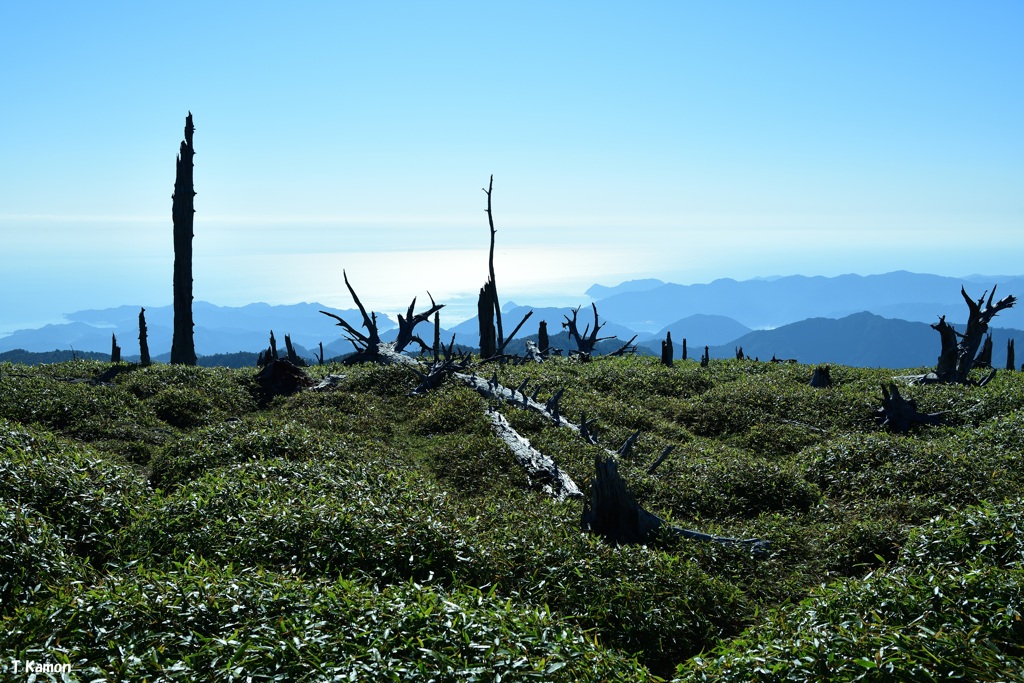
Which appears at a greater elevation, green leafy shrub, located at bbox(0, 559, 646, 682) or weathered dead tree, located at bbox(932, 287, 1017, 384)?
weathered dead tree, located at bbox(932, 287, 1017, 384)

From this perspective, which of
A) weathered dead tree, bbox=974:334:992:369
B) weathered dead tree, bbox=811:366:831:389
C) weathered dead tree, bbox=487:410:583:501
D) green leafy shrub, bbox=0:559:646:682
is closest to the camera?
green leafy shrub, bbox=0:559:646:682

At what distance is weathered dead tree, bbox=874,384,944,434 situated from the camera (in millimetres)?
20078

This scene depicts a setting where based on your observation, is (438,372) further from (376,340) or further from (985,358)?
(985,358)

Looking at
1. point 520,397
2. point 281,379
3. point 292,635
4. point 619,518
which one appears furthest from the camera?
point 281,379

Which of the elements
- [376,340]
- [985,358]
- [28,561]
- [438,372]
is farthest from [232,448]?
[985,358]

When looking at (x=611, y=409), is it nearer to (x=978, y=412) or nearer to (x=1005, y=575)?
(x=978, y=412)

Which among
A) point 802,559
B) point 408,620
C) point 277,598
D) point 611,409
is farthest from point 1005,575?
point 611,409

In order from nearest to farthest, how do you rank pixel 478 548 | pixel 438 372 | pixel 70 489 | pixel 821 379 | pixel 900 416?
pixel 478 548 < pixel 70 489 < pixel 900 416 < pixel 438 372 < pixel 821 379

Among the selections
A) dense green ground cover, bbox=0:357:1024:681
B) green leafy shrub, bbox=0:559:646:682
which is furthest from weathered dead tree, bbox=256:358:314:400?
green leafy shrub, bbox=0:559:646:682

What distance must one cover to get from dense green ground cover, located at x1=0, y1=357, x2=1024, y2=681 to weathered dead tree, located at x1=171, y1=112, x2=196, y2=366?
1057cm

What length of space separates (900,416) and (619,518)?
11912mm

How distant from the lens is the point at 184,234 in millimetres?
32031

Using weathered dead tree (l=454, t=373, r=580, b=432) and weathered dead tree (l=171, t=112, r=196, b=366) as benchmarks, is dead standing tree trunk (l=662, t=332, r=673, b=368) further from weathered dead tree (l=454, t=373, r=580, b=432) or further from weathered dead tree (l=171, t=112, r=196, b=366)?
weathered dead tree (l=171, t=112, r=196, b=366)

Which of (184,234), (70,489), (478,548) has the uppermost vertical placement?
(184,234)
